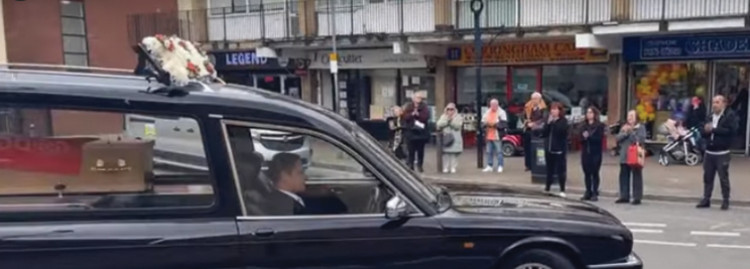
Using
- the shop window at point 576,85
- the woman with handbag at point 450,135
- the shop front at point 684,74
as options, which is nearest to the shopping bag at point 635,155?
the woman with handbag at point 450,135

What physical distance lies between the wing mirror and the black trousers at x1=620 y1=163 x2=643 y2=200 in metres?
6.83

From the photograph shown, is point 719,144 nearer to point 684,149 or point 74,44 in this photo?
point 684,149

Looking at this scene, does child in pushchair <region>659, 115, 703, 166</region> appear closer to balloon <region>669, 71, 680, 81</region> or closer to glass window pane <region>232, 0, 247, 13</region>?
balloon <region>669, 71, 680, 81</region>

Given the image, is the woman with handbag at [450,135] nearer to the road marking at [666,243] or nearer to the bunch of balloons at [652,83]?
the bunch of balloons at [652,83]

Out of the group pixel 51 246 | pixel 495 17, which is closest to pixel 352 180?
pixel 51 246

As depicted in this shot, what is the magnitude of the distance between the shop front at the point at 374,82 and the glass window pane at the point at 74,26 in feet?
26.6

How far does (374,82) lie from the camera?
18.6 metres

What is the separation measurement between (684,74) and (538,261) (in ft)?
39.0

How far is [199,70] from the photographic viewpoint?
3.55 meters

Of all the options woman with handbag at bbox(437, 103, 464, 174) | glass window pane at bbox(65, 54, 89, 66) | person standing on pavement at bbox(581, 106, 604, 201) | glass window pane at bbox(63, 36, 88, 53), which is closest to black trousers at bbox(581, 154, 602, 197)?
person standing on pavement at bbox(581, 106, 604, 201)

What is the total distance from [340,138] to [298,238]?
1.93 ft

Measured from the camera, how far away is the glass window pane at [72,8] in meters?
20.2

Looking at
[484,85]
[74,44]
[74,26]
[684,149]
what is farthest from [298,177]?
[74,26]

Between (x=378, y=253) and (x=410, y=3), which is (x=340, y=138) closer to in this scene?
(x=378, y=253)
